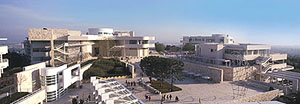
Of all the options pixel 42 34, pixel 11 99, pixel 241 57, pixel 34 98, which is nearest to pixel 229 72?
pixel 241 57

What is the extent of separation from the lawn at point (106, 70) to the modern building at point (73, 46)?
12.2 meters

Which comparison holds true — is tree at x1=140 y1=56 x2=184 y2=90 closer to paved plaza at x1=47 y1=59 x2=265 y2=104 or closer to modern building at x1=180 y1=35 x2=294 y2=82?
Answer: paved plaza at x1=47 y1=59 x2=265 y2=104

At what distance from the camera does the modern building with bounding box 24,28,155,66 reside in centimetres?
4669

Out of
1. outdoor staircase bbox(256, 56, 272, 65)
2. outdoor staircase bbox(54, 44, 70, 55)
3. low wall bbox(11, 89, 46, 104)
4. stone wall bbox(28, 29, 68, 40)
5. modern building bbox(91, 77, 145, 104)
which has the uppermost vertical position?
stone wall bbox(28, 29, 68, 40)

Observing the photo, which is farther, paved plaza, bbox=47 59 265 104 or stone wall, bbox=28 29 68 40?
stone wall, bbox=28 29 68 40

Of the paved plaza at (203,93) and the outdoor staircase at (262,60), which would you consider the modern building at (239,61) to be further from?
the paved plaza at (203,93)

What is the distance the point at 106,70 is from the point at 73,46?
60.4ft

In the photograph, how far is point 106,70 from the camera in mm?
39719

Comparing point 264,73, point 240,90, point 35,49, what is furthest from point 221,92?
point 35,49

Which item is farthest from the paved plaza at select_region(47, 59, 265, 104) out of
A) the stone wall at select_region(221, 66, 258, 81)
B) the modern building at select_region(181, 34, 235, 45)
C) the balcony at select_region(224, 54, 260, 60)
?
the modern building at select_region(181, 34, 235, 45)

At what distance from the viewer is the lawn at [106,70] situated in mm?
35750

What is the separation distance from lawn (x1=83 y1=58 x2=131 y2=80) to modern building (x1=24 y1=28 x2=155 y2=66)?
1224cm

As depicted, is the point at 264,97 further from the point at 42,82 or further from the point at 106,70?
the point at 42,82

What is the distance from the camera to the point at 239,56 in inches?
1551
